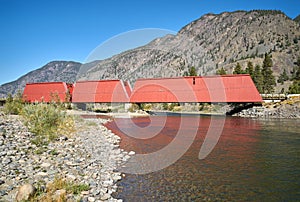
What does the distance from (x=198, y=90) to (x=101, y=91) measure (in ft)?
51.5

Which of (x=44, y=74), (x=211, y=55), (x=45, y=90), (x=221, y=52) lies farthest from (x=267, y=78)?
(x=44, y=74)

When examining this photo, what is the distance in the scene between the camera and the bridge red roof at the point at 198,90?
1423 inches

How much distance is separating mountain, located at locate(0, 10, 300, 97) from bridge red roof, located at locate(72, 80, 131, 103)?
5364 cm

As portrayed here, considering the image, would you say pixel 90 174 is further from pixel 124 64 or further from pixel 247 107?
pixel 124 64

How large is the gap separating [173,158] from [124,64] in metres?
141

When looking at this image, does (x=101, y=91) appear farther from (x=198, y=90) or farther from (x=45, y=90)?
(x=198, y=90)

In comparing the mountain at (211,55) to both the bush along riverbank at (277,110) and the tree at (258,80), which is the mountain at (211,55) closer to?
the tree at (258,80)

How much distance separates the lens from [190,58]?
14175cm

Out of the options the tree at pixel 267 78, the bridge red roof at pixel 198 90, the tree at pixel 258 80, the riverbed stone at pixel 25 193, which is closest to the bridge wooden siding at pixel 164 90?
the bridge red roof at pixel 198 90

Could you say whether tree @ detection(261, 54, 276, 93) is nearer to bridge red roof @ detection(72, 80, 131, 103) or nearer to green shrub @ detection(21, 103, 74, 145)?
bridge red roof @ detection(72, 80, 131, 103)

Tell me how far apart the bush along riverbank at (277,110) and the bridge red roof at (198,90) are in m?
1.52

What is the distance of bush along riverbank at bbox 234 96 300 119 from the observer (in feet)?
103

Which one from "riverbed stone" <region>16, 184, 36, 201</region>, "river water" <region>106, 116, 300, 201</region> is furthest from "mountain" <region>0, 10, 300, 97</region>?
"riverbed stone" <region>16, 184, 36, 201</region>

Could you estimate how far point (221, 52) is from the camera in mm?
142750
